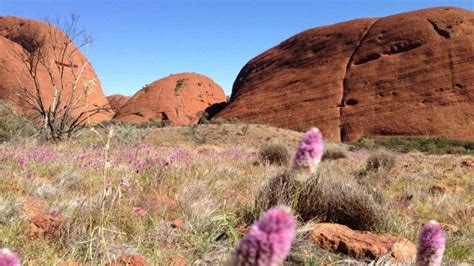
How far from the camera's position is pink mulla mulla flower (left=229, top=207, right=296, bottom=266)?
2.38ft

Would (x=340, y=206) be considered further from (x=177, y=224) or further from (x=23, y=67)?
(x=23, y=67)

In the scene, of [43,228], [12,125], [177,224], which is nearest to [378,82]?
[12,125]

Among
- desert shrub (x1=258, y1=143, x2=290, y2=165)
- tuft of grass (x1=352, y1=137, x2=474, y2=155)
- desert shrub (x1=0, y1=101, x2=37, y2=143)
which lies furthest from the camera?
tuft of grass (x1=352, y1=137, x2=474, y2=155)

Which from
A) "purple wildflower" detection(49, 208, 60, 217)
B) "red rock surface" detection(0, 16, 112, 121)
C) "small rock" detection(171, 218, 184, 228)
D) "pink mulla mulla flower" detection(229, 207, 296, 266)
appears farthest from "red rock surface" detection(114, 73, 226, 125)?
"pink mulla mulla flower" detection(229, 207, 296, 266)

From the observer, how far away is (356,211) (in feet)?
13.7

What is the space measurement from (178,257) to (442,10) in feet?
173

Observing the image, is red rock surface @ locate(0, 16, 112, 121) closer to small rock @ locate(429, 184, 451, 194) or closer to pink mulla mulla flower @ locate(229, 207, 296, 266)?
small rock @ locate(429, 184, 451, 194)

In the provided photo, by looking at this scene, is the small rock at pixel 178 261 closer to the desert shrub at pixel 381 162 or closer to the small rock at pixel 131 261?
the small rock at pixel 131 261

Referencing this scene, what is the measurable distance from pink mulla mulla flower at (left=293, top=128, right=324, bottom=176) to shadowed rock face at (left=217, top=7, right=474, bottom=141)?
42.1 meters

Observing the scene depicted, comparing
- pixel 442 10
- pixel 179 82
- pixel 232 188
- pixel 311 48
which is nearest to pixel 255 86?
pixel 311 48

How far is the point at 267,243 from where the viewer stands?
734 millimetres

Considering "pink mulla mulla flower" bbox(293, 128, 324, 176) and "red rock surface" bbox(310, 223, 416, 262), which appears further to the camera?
"red rock surface" bbox(310, 223, 416, 262)

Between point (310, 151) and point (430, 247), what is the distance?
1.21 ft

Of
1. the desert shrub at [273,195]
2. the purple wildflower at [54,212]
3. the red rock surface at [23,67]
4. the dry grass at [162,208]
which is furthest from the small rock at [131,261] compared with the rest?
the red rock surface at [23,67]
